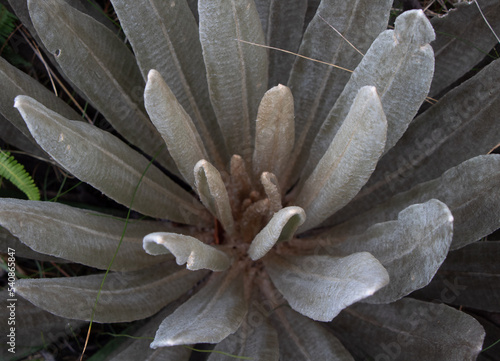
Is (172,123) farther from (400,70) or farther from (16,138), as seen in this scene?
(16,138)

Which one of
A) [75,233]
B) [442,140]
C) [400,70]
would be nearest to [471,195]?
[442,140]

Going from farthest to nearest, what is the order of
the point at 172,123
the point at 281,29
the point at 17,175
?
the point at 281,29
the point at 17,175
the point at 172,123

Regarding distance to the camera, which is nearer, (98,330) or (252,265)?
(252,265)

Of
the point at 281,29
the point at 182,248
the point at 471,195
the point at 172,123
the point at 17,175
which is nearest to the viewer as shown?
the point at 182,248

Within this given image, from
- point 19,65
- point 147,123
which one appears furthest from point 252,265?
point 19,65

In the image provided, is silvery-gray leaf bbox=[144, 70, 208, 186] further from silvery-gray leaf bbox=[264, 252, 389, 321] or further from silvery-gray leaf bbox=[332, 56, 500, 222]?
silvery-gray leaf bbox=[332, 56, 500, 222]

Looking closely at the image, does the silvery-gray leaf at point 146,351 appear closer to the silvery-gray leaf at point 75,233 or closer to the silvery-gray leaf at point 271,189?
the silvery-gray leaf at point 75,233

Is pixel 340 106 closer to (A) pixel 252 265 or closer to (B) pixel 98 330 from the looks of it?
(A) pixel 252 265
